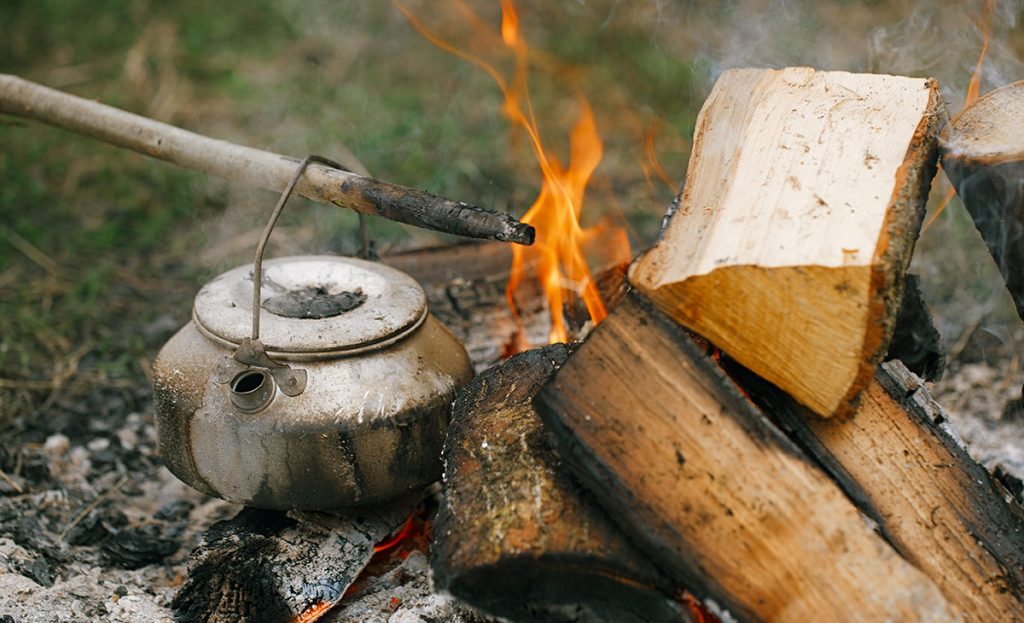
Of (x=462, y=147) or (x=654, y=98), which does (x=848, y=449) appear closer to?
(x=462, y=147)

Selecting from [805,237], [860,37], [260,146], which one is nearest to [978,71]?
[805,237]

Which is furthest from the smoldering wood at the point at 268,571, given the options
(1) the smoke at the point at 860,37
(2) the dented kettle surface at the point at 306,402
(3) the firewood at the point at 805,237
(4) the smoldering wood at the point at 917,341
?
(1) the smoke at the point at 860,37

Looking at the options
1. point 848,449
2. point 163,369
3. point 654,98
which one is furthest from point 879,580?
point 654,98

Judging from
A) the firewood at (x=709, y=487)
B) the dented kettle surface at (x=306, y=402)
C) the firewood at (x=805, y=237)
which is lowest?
the dented kettle surface at (x=306, y=402)

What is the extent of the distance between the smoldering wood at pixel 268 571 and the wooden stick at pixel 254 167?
0.86 meters

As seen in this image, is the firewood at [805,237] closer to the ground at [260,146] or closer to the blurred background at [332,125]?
the blurred background at [332,125]

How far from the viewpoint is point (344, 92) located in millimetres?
6156

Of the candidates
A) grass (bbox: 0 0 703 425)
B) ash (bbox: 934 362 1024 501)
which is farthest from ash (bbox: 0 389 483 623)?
ash (bbox: 934 362 1024 501)

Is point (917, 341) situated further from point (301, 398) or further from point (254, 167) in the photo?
point (254, 167)

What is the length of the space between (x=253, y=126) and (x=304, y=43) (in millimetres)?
1501

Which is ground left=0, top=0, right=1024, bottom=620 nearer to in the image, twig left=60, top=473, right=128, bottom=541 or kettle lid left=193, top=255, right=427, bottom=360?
twig left=60, top=473, right=128, bottom=541

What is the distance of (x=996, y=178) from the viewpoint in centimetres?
177

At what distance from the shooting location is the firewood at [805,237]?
1595 millimetres

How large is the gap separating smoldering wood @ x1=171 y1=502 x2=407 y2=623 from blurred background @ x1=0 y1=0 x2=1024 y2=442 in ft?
3.98
